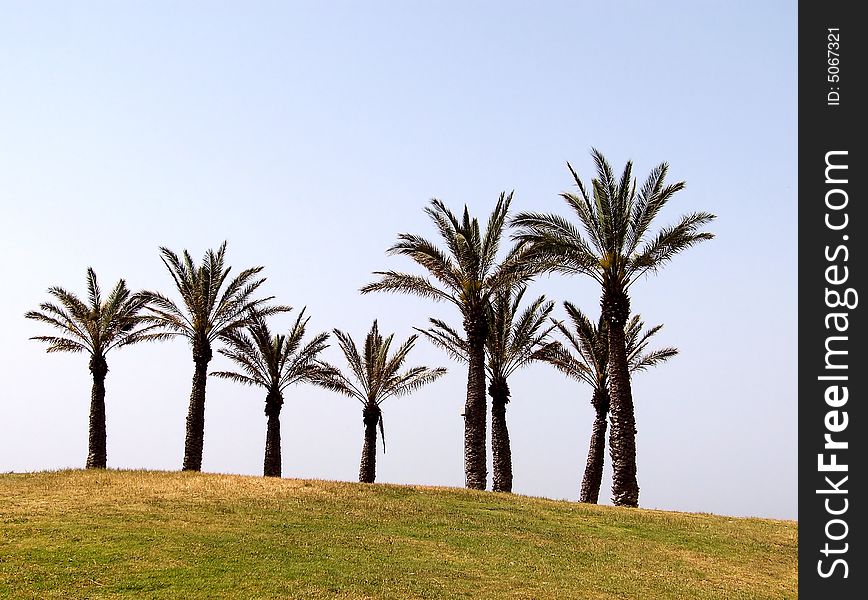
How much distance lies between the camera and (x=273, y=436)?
48.8 meters

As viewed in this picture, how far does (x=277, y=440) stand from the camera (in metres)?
48.8

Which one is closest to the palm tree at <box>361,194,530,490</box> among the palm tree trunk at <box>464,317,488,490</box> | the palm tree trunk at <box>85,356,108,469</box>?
the palm tree trunk at <box>464,317,488,490</box>

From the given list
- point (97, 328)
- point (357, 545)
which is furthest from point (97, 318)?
point (357, 545)

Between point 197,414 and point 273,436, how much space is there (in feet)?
16.6

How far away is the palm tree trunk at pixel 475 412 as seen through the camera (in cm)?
4000

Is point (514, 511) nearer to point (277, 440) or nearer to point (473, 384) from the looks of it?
point (473, 384)

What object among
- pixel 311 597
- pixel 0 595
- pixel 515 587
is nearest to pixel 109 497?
pixel 0 595

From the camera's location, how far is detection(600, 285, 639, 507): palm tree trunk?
36938mm

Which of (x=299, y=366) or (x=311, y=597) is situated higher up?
(x=299, y=366)

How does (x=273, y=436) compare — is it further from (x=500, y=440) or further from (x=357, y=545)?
(x=357, y=545)

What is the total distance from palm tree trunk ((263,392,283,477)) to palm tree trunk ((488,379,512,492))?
1220cm

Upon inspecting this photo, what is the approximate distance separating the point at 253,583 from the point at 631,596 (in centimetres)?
866

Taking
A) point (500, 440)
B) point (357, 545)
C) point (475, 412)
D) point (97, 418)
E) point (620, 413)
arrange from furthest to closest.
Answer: point (97, 418) → point (500, 440) → point (475, 412) → point (620, 413) → point (357, 545)
